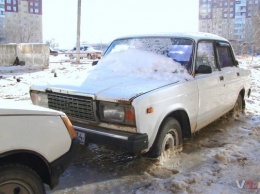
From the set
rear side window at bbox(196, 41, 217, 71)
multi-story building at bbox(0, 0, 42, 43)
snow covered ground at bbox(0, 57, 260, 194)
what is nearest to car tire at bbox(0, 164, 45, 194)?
snow covered ground at bbox(0, 57, 260, 194)

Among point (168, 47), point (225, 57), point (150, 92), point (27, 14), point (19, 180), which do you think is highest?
point (27, 14)

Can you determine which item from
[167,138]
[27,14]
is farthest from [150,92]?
[27,14]

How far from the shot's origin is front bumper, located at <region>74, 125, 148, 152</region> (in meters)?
3.41

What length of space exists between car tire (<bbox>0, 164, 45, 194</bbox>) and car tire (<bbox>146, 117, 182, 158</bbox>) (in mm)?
1617

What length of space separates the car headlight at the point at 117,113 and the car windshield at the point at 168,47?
1438mm

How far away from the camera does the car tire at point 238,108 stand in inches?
253

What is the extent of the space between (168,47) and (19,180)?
311 centimetres

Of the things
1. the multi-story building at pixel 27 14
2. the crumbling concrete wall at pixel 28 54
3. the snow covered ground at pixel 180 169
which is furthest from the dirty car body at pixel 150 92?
the multi-story building at pixel 27 14

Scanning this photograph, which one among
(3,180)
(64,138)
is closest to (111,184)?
(64,138)

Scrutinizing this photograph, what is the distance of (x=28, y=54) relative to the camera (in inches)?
738

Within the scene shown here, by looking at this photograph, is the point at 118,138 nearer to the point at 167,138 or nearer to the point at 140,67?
the point at 167,138

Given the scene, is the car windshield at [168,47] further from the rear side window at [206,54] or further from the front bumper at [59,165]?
the front bumper at [59,165]

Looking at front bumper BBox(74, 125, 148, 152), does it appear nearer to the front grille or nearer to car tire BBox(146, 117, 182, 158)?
the front grille

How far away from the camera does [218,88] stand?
5.08 metres
